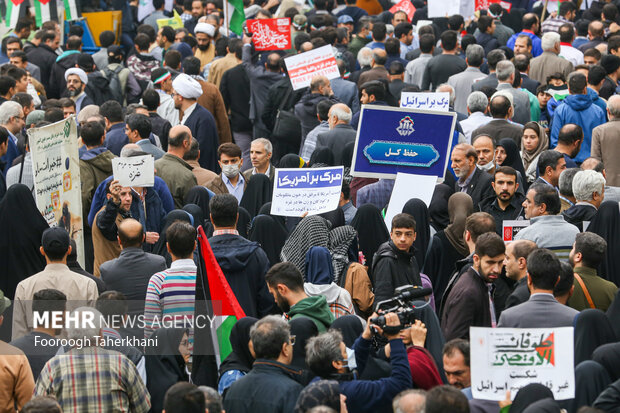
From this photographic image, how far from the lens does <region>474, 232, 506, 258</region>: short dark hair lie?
25.8ft

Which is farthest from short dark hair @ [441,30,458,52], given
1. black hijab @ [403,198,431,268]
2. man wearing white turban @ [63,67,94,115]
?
black hijab @ [403,198,431,268]

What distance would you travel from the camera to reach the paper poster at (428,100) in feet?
43.0

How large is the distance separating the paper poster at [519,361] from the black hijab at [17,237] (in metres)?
4.71

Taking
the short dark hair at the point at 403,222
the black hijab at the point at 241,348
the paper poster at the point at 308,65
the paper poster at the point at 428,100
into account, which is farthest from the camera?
the paper poster at the point at 308,65

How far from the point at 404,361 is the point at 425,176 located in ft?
13.9

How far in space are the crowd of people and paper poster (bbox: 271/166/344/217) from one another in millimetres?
178

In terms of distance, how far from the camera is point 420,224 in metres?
9.65

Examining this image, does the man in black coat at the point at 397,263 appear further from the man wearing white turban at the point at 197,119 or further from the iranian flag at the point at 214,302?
the man wearing white turban at the point at 197,119

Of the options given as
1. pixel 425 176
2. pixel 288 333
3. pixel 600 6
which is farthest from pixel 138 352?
pixel 600 6

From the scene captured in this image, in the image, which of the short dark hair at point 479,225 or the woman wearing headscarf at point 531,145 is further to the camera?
the woman wearing headscarf at point 531,145

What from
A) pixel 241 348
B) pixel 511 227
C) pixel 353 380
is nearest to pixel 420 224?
pixel 511 227

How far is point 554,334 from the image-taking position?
6.25 meters

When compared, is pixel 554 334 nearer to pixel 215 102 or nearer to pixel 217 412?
pixel 217 412

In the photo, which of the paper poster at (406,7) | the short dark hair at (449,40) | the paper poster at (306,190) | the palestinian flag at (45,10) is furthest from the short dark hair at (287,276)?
the paper poster at (406,7)
